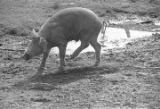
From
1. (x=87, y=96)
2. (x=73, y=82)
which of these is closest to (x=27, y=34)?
(x=73, y=82)

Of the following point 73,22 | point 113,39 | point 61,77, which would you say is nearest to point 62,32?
point 73,22

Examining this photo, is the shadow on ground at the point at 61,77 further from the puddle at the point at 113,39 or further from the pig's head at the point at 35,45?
the puddle at the point at 113,39

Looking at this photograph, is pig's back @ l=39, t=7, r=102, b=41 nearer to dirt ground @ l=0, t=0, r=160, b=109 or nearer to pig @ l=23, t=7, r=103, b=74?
pig @ l=23, t=7, r=103, b=74

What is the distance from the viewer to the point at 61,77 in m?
9.59

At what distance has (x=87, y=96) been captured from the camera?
8055mm

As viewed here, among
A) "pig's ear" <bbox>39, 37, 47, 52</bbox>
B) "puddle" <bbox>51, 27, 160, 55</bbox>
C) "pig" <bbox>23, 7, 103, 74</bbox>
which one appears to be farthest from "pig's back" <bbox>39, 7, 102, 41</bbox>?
"puddle" <bbox>51, 27, 160, 55</bbox>

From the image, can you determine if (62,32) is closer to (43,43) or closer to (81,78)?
(43,43)

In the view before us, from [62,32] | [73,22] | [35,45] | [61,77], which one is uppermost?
[73,22]

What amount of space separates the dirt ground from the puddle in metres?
0.41

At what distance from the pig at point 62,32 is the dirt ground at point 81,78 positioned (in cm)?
53

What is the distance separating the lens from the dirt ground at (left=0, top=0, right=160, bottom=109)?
25.5ft

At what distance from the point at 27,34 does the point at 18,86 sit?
5464 millimetres

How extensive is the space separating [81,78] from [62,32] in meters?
1.16

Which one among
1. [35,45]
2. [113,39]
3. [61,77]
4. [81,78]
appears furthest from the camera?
[113,39]
